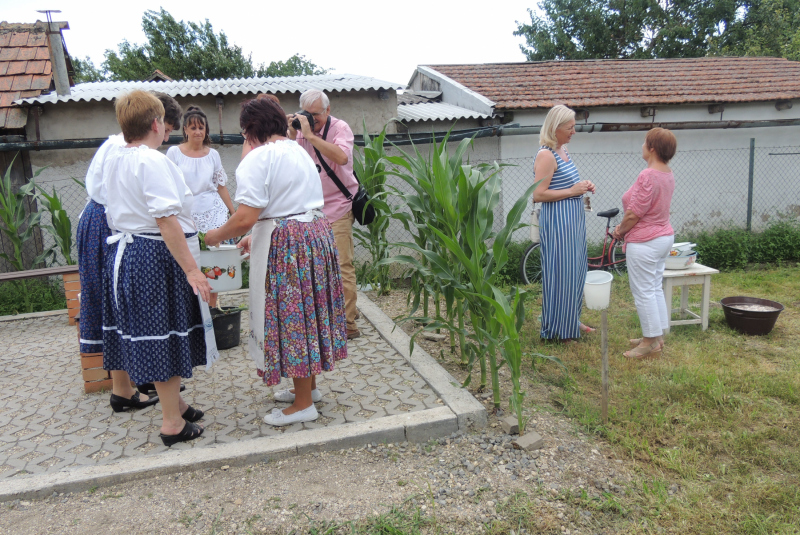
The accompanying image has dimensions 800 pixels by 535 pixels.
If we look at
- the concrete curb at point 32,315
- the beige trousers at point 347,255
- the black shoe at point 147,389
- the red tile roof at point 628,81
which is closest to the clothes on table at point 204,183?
the beige trousers at point 347,255

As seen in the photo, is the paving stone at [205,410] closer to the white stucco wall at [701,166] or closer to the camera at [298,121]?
the camera at [298,121]

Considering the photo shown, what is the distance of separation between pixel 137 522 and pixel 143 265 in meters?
1.21

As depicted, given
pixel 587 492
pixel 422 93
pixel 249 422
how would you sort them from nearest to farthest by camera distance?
pixel 587 492, pixel 249 422, pixel 422 93

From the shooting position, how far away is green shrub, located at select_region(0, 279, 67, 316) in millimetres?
6438

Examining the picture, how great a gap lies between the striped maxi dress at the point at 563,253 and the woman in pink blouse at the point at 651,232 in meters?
0.37

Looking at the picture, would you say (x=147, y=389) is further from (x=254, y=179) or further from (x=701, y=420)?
(x=701, y=420)

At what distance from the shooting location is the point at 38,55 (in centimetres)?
795

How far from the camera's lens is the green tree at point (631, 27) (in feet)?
71.2

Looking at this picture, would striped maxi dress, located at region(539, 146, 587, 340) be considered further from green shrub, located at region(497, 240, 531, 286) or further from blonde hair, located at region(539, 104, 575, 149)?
green shrub, located at region(497, 240, 531, 286)

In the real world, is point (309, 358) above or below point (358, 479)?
above

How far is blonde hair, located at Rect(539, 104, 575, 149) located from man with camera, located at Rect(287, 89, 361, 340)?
156 centimetres

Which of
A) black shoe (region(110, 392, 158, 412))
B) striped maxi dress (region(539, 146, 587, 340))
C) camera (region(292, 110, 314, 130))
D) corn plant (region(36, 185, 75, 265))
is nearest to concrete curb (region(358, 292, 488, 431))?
striped maxi dress (region(539, 146, 587, 340))

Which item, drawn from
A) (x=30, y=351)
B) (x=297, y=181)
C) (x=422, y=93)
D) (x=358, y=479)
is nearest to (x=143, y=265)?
(x=297, y=181)

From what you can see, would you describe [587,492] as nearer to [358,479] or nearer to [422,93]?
[358,479]
